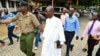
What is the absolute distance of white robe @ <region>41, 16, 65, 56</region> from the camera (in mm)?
6277

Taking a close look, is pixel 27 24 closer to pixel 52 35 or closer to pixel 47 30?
pixel 47 30

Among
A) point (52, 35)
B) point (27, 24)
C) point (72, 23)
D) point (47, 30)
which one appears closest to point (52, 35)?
point (52, 35)

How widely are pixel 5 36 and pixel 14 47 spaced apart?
2.62 meters

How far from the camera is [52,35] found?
631 cm

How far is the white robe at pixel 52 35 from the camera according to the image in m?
6.28

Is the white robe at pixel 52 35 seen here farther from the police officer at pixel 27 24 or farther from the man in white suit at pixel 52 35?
the police officer at pixel 27 24

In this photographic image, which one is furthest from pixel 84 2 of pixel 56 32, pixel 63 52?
pixel 56 32

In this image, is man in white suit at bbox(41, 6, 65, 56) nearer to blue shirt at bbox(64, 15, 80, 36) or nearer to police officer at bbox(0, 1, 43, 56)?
police officer at bbox(0, 1, 43, 56)

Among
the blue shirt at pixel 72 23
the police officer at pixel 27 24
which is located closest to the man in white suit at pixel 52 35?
the police officer at pixel 27 24

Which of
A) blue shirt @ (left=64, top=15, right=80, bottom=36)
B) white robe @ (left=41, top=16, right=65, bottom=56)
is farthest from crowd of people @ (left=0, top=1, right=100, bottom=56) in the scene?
blue shirt @ (left=64, top=15, right=80, bottom=36)

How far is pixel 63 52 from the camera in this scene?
998cm

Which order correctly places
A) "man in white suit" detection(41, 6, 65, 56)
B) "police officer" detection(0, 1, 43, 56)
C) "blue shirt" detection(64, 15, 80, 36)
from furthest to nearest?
"blue shirt" detection(64, 15, 80, 36) → "police officer" detection(0, 1, 43, 56) → "man in white suit" detection(41, 6, 65, 56)

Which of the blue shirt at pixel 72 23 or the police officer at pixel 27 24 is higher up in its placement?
the police officer at pixel 27 24

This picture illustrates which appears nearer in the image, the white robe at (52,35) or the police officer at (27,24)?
the white robe at (52,35)
